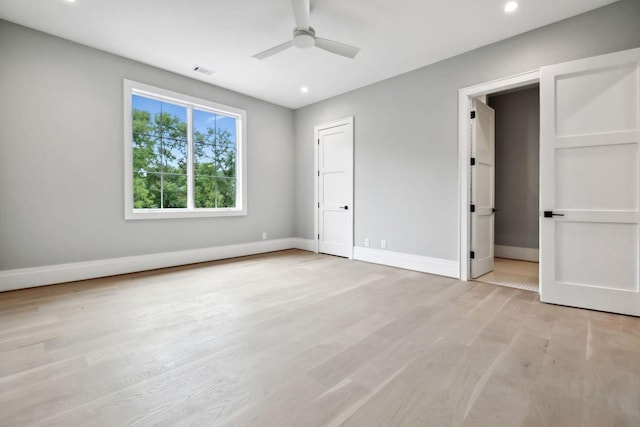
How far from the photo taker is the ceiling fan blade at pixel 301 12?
2693mm

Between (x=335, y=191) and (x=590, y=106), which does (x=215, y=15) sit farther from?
(x=590, y=106)

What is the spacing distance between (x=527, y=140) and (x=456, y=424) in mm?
5654

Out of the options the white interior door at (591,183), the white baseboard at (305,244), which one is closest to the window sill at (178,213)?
the white baseboard at (305,244)

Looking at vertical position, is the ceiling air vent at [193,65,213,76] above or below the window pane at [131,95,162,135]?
above

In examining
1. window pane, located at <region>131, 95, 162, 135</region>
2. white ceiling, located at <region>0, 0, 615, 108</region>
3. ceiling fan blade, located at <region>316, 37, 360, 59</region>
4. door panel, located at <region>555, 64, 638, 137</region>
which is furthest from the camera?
window pane, located at <region>131, 95, 162, 135</region>

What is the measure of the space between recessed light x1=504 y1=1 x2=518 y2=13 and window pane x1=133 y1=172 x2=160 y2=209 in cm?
493

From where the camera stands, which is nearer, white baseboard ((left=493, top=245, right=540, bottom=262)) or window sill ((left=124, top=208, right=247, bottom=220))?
window sill ((left=124, top=208, right=247, bottom=220))

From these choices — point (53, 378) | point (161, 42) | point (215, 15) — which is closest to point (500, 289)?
point (53, 378)

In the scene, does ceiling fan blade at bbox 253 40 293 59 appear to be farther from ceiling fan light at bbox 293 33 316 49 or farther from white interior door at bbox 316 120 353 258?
white interior door at bbox 316 120 353 258

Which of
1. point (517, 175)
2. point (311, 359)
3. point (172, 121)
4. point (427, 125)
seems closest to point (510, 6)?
point (427, 125)

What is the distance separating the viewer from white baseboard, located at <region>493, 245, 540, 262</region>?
5277 millimetres

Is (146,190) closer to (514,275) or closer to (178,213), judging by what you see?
(178,213)

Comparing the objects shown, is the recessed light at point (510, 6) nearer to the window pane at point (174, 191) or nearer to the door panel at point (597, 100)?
the door panel at point (597, 100)

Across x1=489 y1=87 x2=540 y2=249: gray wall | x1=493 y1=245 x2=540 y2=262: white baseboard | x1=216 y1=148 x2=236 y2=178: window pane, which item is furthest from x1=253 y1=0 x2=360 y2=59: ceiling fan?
x1=493 y1=245 x2=540 y2=262: white baseboard
